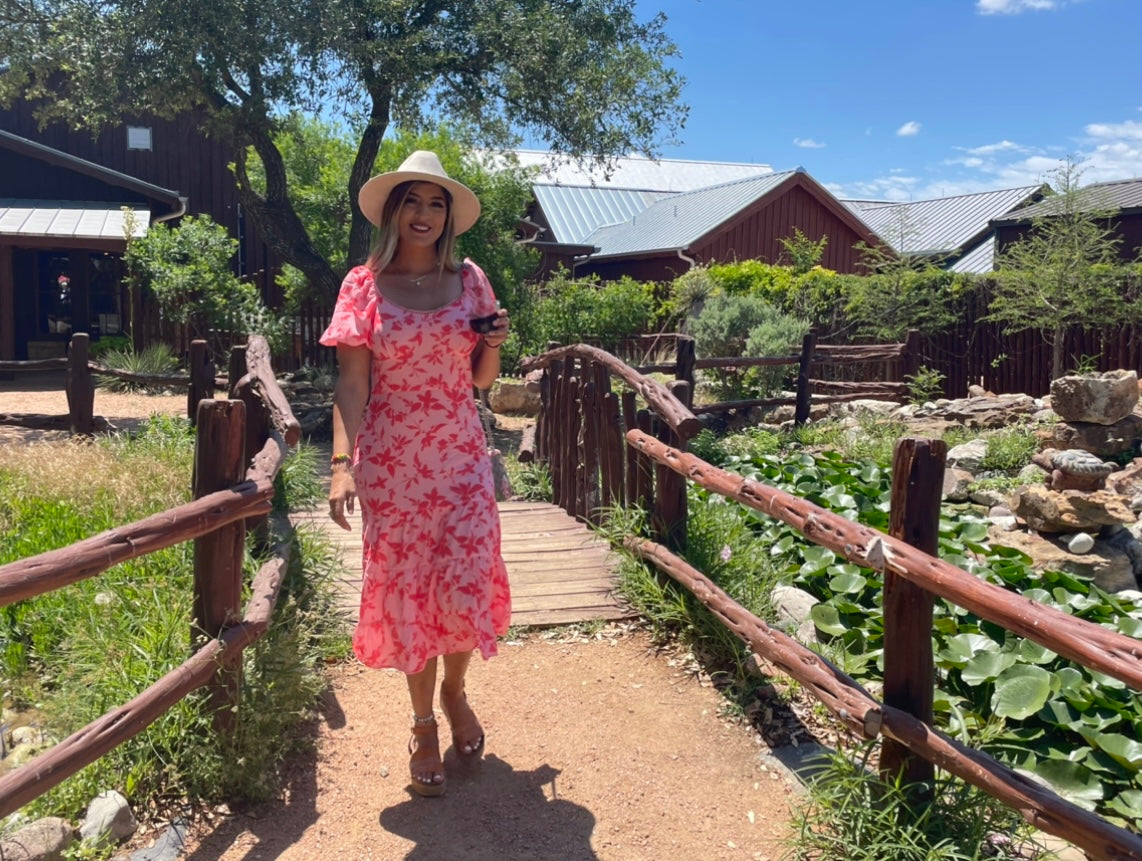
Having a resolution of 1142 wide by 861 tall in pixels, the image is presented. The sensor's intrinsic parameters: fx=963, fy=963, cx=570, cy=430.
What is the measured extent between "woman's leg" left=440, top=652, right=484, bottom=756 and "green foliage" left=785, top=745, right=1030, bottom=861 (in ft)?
3.47

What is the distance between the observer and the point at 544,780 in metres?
3.18

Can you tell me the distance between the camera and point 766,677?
374 cm

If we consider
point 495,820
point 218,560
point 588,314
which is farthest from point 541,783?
point 588,314

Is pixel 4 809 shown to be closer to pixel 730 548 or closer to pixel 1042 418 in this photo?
pixel 730 548

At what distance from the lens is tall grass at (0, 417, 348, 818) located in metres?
2.89

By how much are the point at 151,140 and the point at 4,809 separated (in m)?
21.9

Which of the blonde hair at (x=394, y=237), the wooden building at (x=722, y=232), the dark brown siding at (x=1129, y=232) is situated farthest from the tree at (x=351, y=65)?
the dark brown siding at (x=1129, y=232)

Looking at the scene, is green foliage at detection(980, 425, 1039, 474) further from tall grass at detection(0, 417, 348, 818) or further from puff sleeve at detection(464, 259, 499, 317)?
puff sleeve at detection(464, 259, 499, 317)

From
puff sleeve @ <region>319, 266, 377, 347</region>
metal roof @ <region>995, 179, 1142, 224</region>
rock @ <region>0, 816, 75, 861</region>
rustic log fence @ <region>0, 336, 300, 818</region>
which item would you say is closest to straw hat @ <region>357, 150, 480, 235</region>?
puff sleeve @ <region>319, 266, 377, 347</region>

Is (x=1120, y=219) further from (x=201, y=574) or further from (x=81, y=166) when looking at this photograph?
(x=201, y=574)

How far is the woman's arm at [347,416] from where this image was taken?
2.84 meters

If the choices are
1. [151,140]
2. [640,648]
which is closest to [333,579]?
[640,648]

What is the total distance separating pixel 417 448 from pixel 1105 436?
726 cm

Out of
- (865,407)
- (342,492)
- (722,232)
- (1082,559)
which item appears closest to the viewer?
(342,492)
